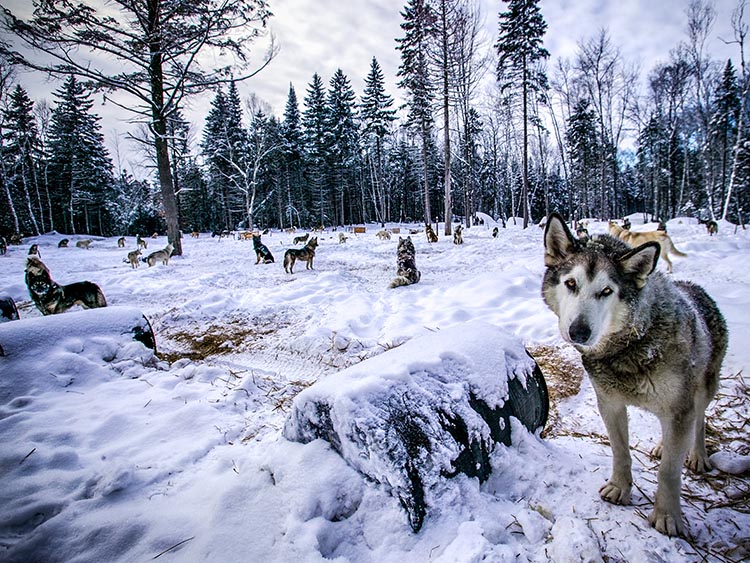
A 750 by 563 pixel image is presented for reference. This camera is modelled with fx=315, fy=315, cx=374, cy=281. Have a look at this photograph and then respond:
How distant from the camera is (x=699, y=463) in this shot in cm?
201

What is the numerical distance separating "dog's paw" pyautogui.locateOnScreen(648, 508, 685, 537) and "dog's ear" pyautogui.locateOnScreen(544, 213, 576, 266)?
4.55 ft

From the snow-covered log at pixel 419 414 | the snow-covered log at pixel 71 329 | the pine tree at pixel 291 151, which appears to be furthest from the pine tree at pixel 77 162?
the snow-covered log at pixel 419 414

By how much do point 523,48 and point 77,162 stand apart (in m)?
44.6

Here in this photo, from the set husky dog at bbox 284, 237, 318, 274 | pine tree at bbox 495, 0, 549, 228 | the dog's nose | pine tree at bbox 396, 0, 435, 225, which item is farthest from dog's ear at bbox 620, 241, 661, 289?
pine tree at bbox 495, 0, 549, 228

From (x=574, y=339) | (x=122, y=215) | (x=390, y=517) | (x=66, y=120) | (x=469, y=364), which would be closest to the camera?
(x=390, y=517)

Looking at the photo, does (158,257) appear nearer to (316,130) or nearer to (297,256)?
(297,256)

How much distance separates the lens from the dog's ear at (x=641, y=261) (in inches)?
65.1

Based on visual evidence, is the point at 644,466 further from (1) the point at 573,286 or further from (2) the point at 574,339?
(1) the point at 573,286

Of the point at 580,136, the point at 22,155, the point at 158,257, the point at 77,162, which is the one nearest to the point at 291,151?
the point at 77,162

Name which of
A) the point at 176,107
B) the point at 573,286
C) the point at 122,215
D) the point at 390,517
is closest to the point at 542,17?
the point at 176,107

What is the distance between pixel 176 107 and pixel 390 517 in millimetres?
15757

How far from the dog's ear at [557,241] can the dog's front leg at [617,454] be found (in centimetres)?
84

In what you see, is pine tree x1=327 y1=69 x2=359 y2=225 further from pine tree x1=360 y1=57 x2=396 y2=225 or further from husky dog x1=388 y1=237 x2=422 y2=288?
husky dog x1=388 y1=237 x2=422 y2=288

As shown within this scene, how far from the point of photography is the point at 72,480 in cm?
176
